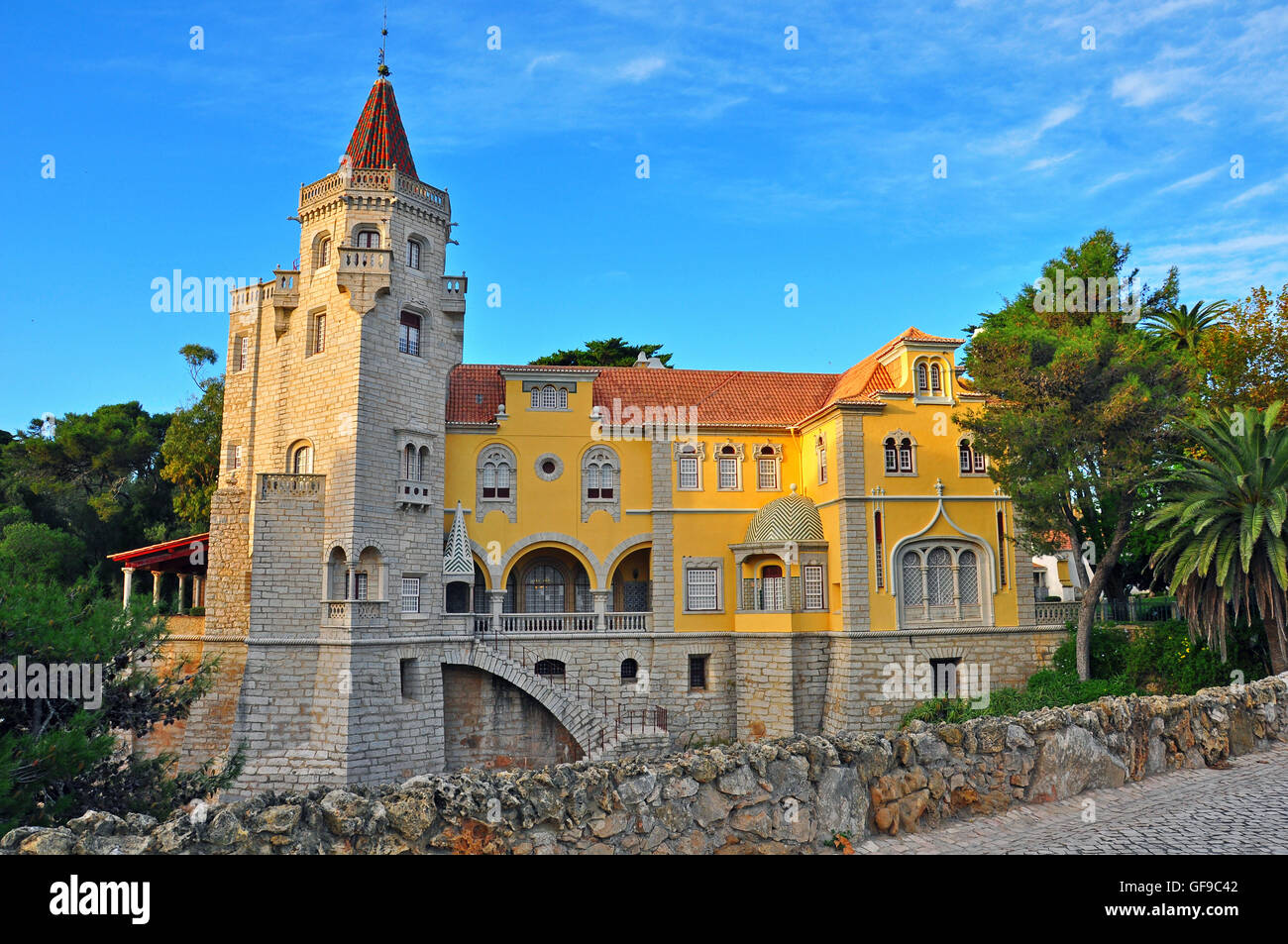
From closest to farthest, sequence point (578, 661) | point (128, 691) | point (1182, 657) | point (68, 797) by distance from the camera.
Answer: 1. point (68, 797)
2. point (128, 691)
3. point (1182, 657)
4. point (578, 661)

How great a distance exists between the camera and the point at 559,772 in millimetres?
11031

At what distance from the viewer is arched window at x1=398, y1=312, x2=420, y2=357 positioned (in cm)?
2983

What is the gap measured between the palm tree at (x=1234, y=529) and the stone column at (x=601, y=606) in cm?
1721

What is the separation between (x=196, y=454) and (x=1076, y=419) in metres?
35.8

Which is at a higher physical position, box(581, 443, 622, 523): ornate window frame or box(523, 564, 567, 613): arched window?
box(581, 443, 622, 523): ornate window frame

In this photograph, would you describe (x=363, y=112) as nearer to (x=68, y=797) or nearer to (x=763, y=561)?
(x=763, y=561)

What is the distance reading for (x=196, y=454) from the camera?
131 ft

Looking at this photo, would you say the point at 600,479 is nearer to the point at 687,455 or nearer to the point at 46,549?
the point at 687,455

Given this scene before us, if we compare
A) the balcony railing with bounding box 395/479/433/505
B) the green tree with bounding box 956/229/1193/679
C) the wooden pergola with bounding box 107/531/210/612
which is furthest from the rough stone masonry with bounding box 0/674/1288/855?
the wooden pergola with bounding box 107/531/210/612

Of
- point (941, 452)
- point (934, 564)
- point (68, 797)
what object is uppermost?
→ point (941, 452)

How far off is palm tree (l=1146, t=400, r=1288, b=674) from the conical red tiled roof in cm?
2638

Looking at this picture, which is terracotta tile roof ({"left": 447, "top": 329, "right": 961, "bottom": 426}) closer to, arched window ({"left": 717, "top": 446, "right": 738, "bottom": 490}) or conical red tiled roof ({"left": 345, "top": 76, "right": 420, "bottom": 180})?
arched window ({"left": 717, "top": 446, "right": 738, "bottom": 490})
